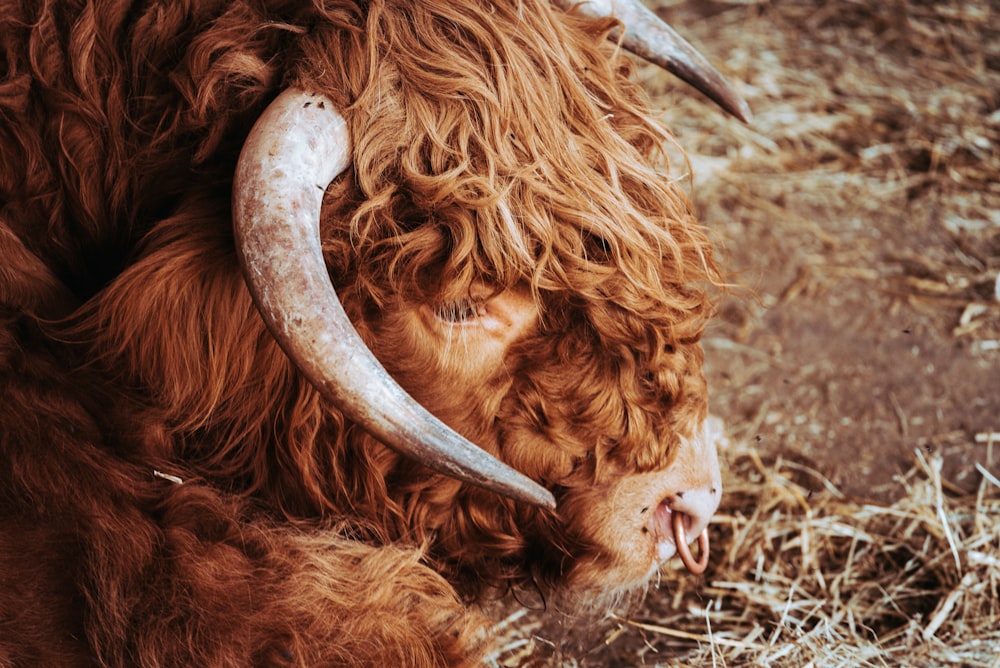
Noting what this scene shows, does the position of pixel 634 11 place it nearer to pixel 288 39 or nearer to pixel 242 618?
pixel 288 39

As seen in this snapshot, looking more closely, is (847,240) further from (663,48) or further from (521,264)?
(521,264)

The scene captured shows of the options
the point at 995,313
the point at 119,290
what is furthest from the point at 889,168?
the point at 119,290

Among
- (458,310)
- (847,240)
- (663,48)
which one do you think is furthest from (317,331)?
(847,240)

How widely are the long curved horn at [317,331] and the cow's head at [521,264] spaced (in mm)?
31

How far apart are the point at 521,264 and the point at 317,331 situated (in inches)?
17.9

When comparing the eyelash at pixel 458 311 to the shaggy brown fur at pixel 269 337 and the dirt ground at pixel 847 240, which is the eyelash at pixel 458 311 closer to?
the shaggy brown fur at pixel 269 337

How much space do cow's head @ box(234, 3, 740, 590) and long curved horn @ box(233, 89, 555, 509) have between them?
3cm

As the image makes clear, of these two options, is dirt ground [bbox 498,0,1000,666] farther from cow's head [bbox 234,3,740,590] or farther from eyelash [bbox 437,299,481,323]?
eyelash [bbox 437,299,481,323]

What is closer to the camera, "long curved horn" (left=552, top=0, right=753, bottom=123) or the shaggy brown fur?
the shaggy brown fur

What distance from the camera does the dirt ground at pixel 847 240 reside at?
3.13 meters

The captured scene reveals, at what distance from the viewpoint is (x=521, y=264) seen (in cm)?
190

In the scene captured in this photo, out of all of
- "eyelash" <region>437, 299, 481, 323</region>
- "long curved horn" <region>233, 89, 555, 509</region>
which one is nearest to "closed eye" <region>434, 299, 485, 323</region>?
"eyelash" <region>437, 299, 481, 323</region>

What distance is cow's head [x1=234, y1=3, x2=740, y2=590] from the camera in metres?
1.88

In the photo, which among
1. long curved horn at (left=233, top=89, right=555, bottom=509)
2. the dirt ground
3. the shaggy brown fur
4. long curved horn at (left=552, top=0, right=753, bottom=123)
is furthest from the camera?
the dirt ground
